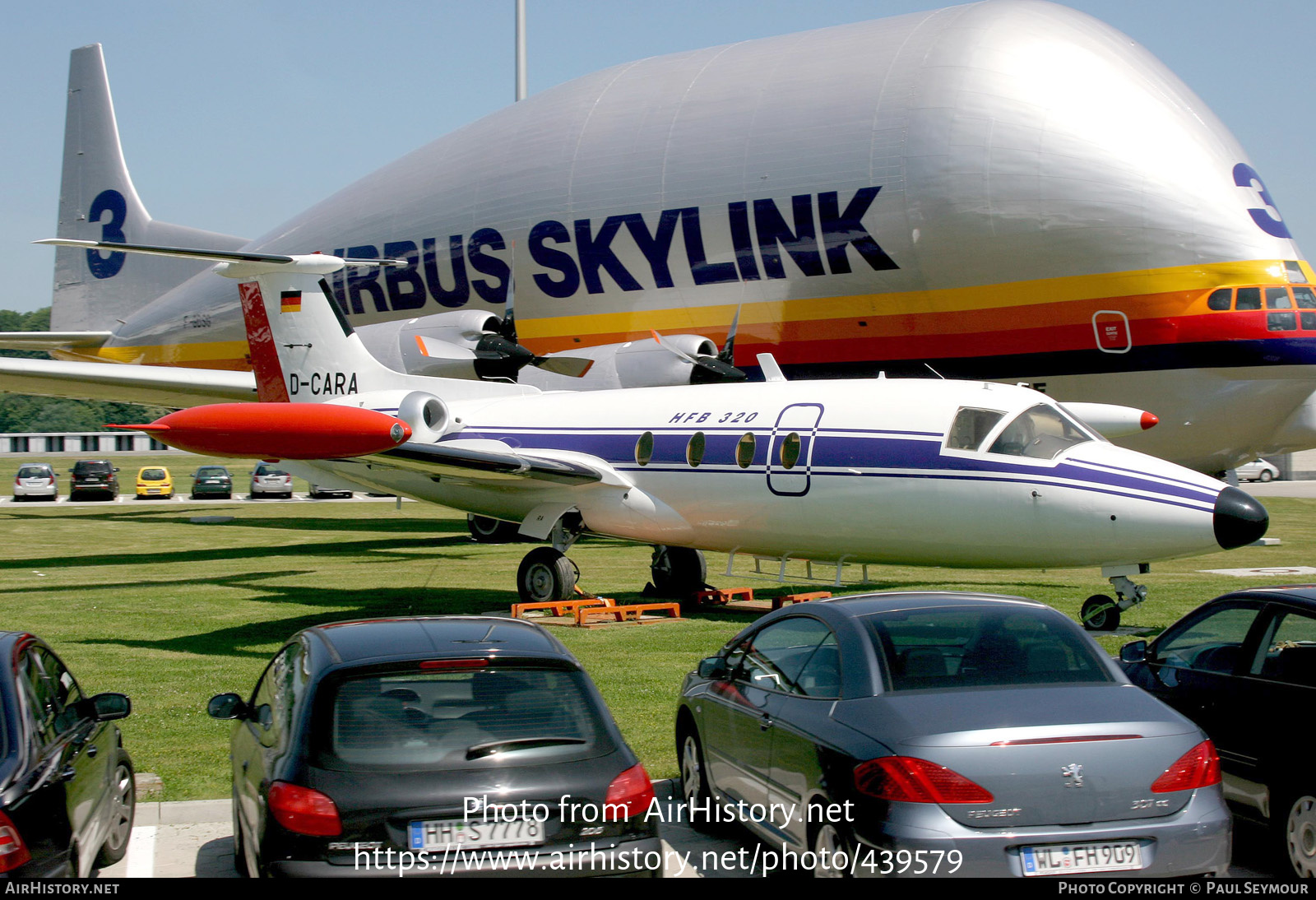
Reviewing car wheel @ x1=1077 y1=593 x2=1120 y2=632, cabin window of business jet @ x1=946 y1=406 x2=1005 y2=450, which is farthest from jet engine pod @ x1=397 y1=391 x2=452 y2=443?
car wheel @ x1=1077 y1=593 x2=1120 y2=632

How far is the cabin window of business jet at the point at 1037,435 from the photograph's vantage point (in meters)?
13.7

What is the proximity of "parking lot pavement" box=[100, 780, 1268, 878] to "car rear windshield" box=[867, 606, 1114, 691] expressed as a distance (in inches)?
61.3

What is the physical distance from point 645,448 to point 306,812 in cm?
1246

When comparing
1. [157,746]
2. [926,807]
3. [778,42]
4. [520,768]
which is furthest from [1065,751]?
[778,42]

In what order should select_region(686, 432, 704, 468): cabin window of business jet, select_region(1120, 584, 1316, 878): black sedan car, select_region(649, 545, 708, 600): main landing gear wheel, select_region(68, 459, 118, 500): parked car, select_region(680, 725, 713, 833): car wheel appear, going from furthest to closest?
select_region(68, 459, 118, 500): parked car
select_region(649, 545, 708, 600): main landing gear wheel
select_region(686, 432, 704, 468): cabin window of business jet
select_region(680, 725, 713, 833): car wheel
select_region(1120, 584, 1316, 878): black sedan car

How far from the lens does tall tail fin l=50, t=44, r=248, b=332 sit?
38125 millimetres

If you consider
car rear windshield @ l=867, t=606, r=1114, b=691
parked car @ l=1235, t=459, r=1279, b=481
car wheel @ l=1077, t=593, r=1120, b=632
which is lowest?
parked car @ l=1235, t=459, r=1279, b=481

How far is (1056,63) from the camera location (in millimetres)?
23203

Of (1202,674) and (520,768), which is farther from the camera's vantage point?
(1202,674)

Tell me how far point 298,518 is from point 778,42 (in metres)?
22.5

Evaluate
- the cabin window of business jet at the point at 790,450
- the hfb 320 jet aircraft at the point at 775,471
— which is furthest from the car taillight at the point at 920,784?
the cabin window of business jet at the point at 790,450

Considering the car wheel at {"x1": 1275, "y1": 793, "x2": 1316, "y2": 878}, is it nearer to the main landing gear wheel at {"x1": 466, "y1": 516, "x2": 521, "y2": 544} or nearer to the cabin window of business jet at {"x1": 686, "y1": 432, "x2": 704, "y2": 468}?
the cabin window of business jet at {"x1": 686, "y1": 432, "x2": 704, "y2": 468}
